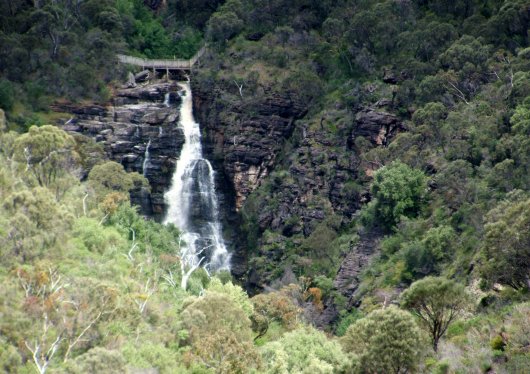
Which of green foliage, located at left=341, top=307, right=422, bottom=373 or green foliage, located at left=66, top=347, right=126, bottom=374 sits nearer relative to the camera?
green foliage, located at left=66, top=347, right=126, bottom=374

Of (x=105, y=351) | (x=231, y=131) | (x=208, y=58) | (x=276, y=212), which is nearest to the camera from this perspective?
(x=105, y=351)

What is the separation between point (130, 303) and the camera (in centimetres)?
4731

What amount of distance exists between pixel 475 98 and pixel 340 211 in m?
14.5

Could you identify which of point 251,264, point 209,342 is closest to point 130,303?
point 209,342

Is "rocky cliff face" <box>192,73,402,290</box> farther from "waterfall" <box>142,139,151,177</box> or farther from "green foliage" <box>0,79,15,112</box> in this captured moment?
"green foliage" <box>0,79,15,112</box>

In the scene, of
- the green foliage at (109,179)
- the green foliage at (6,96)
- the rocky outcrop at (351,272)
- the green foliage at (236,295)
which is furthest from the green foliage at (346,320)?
the green foliage at (6,96)

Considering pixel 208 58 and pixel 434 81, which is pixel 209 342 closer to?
pixel 434 81

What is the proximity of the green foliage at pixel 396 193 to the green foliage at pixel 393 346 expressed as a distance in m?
25.5

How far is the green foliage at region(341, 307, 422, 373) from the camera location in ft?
136

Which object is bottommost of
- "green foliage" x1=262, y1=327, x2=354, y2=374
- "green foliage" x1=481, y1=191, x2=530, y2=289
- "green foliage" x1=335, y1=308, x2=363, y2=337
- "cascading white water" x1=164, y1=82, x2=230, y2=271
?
"cascading white water" x1=164, y1=82, x2=230, y2=271

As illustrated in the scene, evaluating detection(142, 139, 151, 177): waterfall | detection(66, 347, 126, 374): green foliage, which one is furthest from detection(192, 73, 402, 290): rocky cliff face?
detection(66, 347, 126, 374): green foliage

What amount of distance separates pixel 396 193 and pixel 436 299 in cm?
2217

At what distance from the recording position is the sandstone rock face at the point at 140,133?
8319 cm

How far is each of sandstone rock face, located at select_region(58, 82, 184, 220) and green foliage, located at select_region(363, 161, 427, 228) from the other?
2219 centimetres
